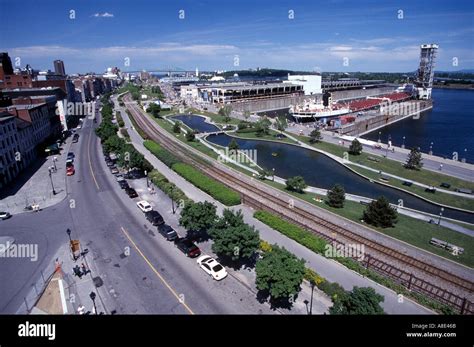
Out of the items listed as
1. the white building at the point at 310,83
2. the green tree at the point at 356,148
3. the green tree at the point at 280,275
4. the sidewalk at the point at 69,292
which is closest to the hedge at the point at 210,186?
the green tree at the point at 280,275

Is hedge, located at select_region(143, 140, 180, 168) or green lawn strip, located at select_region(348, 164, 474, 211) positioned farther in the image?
hedge, located at select_region(143, 140, 180, 168)

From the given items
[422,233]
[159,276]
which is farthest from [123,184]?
[422,233]

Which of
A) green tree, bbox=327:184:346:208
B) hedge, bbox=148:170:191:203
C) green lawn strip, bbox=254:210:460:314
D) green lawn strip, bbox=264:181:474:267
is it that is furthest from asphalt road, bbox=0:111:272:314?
green tree, bbox=327:184:346:208

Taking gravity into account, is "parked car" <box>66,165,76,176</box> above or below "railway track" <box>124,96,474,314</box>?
above

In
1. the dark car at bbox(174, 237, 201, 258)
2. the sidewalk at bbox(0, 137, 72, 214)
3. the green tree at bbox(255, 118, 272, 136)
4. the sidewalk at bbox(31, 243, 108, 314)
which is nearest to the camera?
the sidewalk at bbox(31, 243, 108, 314)

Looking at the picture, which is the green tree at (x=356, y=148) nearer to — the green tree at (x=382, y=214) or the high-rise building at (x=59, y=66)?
the green tree at (x=382, y=214)

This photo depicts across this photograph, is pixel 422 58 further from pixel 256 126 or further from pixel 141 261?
pixel 141 261

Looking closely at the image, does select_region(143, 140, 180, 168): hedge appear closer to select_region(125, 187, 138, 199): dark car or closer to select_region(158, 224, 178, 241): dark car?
select_region(125, 187, 138, 199): dark car
